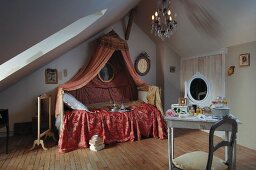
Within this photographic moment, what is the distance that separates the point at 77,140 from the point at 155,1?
3.15 metres

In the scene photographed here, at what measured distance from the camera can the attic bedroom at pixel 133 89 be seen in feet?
10.1

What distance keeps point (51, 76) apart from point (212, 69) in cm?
361

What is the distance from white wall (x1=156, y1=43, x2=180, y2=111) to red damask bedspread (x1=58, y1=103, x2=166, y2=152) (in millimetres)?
1210

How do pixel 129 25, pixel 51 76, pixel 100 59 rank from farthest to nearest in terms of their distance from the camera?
pixel 129 25, pixel 51 76, pixel 100 59

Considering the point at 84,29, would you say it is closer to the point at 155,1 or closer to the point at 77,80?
the point at 77,80

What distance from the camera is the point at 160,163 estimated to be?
126 inches

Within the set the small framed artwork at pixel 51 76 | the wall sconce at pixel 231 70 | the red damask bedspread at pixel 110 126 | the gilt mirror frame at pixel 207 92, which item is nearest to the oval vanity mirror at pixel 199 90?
the gilt mirror frame at pixel 207 92

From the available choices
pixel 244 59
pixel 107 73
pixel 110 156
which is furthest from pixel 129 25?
pixel 110 156

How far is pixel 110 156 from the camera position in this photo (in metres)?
3.50

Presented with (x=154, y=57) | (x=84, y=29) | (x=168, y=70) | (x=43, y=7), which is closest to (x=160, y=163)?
(x=84, y=29)

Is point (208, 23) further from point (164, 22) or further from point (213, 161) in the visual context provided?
point (213, 161)

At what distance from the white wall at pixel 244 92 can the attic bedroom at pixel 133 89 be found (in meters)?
0.02

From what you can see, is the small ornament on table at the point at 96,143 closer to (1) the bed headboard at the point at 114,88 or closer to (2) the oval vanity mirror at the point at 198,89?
(1) the bed headboard at the point at 114,88

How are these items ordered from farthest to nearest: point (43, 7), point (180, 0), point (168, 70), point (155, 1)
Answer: point (168, 70) < point (155, 1) < point (180, 0) < point (43, 7)
